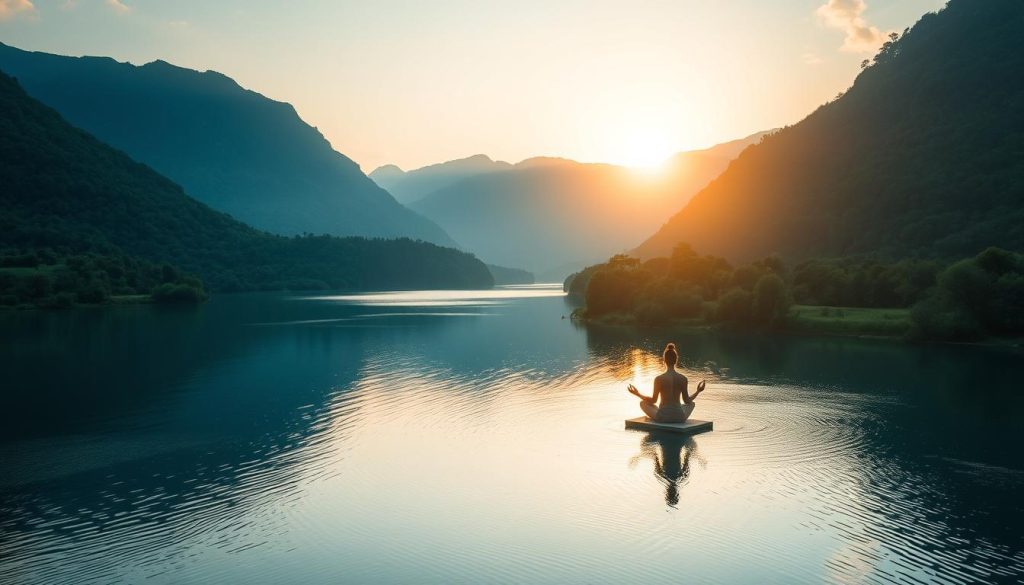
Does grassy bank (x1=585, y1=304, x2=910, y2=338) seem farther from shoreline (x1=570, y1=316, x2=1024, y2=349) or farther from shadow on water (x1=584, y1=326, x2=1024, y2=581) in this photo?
shadow on water (x1=584, y1=326, x2=1024, y2=581)

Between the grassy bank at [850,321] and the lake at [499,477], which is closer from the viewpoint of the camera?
the lake at [499,477]

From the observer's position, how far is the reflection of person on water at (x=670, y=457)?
24516mm

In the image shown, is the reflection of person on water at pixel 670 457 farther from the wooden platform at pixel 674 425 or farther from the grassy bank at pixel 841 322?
the grassy bank at pixel 841 322

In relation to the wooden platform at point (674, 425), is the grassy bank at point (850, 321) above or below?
above

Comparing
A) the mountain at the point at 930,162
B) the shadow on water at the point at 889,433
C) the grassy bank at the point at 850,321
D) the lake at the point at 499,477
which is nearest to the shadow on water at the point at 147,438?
the lake at the point at 499,477

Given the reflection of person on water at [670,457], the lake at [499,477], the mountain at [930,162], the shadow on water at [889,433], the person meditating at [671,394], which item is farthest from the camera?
the mountain at [930,162]

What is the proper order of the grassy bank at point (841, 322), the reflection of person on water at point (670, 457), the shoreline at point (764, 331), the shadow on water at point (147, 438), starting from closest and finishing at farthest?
the shadow on water at point (147, 438)
the reflection of person on water at point (670, 457)
the shoreline at point (764, 331)
the grassy bank at point (841, 322)

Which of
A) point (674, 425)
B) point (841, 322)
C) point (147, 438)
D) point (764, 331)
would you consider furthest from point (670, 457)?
point (764, 331)

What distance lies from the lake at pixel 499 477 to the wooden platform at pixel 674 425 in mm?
390

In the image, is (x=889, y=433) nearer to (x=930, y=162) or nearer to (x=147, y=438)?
(x=147, y=438)

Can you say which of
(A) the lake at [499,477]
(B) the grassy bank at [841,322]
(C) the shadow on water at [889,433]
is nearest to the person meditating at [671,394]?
(A) the lake at [499,477]

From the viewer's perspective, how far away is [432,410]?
39.1 meters

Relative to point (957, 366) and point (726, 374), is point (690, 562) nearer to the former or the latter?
point (726, 374)

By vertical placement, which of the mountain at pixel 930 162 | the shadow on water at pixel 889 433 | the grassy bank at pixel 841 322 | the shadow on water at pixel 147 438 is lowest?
the shadow on water at pixel 889 433
